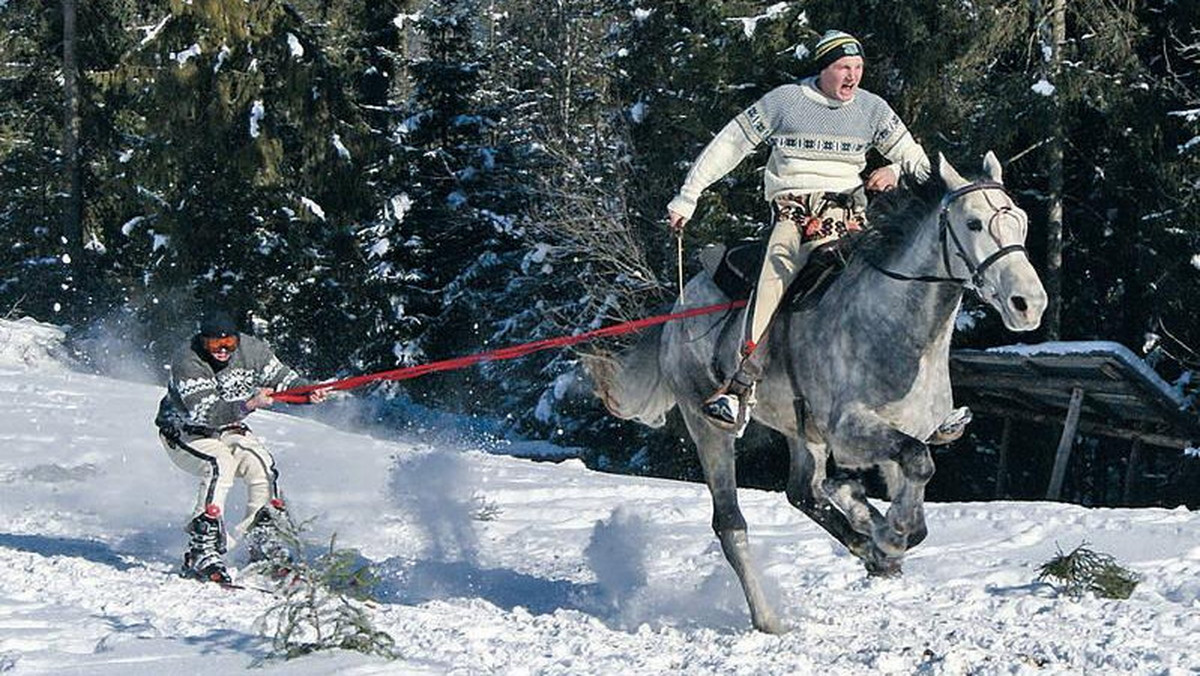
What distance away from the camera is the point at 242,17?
28281 mm

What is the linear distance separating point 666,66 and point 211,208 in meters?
10.4

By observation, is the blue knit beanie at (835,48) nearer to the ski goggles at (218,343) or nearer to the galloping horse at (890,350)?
the galloping horse at (890,350)

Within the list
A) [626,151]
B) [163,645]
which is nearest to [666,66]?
[626,151]

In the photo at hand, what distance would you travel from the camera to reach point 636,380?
9484 mm

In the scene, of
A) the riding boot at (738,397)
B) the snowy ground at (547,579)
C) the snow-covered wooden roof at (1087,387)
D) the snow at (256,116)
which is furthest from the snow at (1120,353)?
the snow at (256,116)

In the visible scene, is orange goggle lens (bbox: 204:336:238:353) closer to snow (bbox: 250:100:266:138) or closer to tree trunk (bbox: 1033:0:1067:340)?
tree trunk (bbox: 1033:0:1067:340)

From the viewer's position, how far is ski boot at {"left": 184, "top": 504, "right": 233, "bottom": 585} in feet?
28.6

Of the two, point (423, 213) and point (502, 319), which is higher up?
point (423, 213)

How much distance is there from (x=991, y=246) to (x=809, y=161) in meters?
1.83

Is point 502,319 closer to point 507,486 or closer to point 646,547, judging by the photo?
point 507,486

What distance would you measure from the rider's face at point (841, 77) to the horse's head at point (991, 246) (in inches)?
40.4

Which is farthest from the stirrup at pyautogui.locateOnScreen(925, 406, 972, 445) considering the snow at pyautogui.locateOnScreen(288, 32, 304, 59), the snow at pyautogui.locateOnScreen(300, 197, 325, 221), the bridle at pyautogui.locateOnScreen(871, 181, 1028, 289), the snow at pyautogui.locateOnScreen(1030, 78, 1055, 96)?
the snow at pyautogui.locateOnScreen(288, 32, 304, 59)

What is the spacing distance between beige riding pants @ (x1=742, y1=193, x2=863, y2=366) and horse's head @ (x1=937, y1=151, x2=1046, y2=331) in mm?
1101

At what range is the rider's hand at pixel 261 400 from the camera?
9102mm
